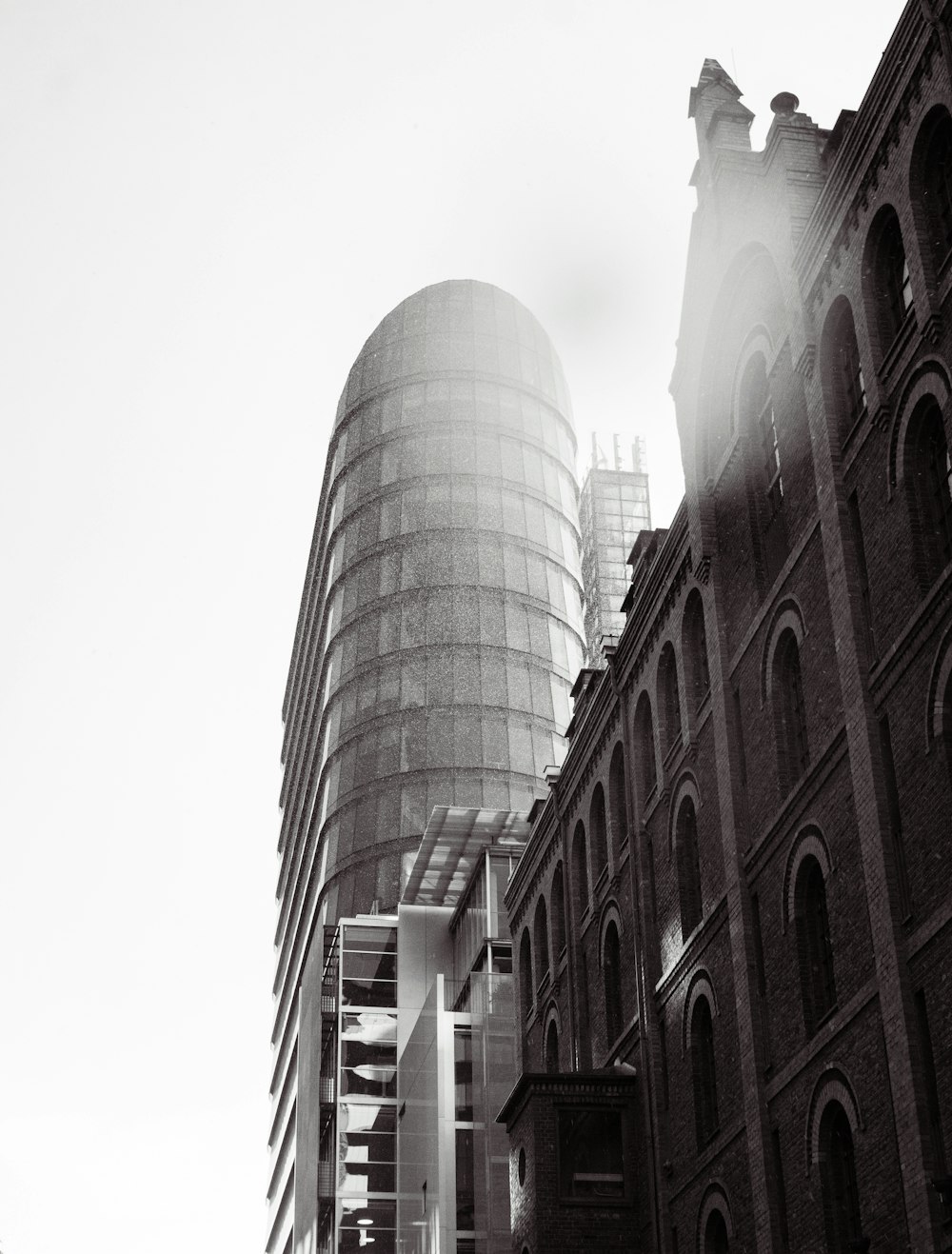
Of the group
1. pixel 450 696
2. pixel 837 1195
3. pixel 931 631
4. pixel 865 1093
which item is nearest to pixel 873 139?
pixel 931 631

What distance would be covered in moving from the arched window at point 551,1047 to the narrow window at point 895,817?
17813 millimetres

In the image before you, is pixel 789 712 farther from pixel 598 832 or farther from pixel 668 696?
pixel 598 832

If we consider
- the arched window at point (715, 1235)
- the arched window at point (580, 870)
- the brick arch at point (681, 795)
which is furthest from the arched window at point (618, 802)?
the arched window at point (715, 1235)

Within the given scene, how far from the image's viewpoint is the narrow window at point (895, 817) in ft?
59.2

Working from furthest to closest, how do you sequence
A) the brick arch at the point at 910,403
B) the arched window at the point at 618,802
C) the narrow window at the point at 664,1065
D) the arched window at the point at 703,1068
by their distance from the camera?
the arched window at the point at 618,802
the narrow window at the point at 664,1065
the arched window at the point at 703,1068
the brick arch at the point at 910,403

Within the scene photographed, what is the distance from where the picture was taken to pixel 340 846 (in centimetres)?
6906

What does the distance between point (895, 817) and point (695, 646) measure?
9222mm

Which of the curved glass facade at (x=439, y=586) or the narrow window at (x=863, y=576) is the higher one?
the curved glass facade at (x=439, y=586)

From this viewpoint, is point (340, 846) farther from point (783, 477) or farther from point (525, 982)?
point (783, 477)

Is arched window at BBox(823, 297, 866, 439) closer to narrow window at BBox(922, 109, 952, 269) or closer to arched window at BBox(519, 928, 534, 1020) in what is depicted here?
narrow window at BBox(922, 109, 952, 269)

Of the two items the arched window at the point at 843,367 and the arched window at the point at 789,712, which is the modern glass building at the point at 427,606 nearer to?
the arched window at the point at 789,712

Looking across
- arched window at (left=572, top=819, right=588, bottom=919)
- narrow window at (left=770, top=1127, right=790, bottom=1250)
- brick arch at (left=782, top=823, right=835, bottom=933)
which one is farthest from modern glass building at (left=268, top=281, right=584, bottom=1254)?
brick arch at (left=782, top=823, right=835, bottom=933)

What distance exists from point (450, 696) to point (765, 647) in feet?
151

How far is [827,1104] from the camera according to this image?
65.0 feet
